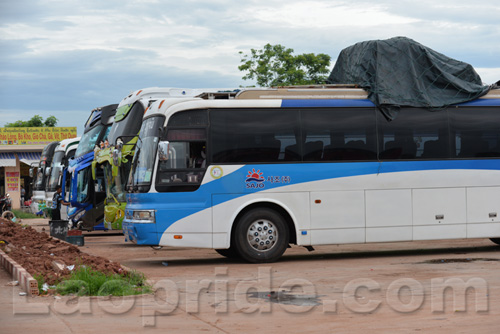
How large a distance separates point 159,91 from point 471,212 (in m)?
9.19

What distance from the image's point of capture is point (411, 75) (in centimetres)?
1639

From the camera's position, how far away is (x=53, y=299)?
10.0 m

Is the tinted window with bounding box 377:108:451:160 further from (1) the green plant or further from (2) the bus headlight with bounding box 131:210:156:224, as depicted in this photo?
(1) the green plant

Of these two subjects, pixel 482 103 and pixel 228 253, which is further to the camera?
pixel 482 103

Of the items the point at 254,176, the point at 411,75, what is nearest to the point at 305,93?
the point at 254,176

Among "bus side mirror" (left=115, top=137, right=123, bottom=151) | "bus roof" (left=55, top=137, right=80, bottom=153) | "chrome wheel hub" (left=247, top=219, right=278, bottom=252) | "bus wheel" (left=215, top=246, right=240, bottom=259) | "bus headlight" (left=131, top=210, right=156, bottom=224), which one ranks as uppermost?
"bus roof" (left=55, top=137, right=80, bottom=153)

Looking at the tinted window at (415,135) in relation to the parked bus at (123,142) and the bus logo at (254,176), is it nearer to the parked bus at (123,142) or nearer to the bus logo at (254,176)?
the bus logo at (254,176)

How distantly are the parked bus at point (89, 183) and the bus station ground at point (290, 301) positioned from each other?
9.51 metres

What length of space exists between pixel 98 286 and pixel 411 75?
8.97m

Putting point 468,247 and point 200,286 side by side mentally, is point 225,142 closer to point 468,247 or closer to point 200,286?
point 200,286

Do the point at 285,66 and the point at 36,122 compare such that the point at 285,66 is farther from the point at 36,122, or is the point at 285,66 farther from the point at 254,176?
the point at 36,122

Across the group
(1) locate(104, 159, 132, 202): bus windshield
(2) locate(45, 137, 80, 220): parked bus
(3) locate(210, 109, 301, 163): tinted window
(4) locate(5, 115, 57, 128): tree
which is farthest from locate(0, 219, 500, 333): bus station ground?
(4) locate(5, 115, 57, 128): tree

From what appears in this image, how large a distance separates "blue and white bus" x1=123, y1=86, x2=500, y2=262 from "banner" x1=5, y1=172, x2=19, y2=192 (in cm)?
4256

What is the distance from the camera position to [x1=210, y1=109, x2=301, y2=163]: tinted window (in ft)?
47.8
